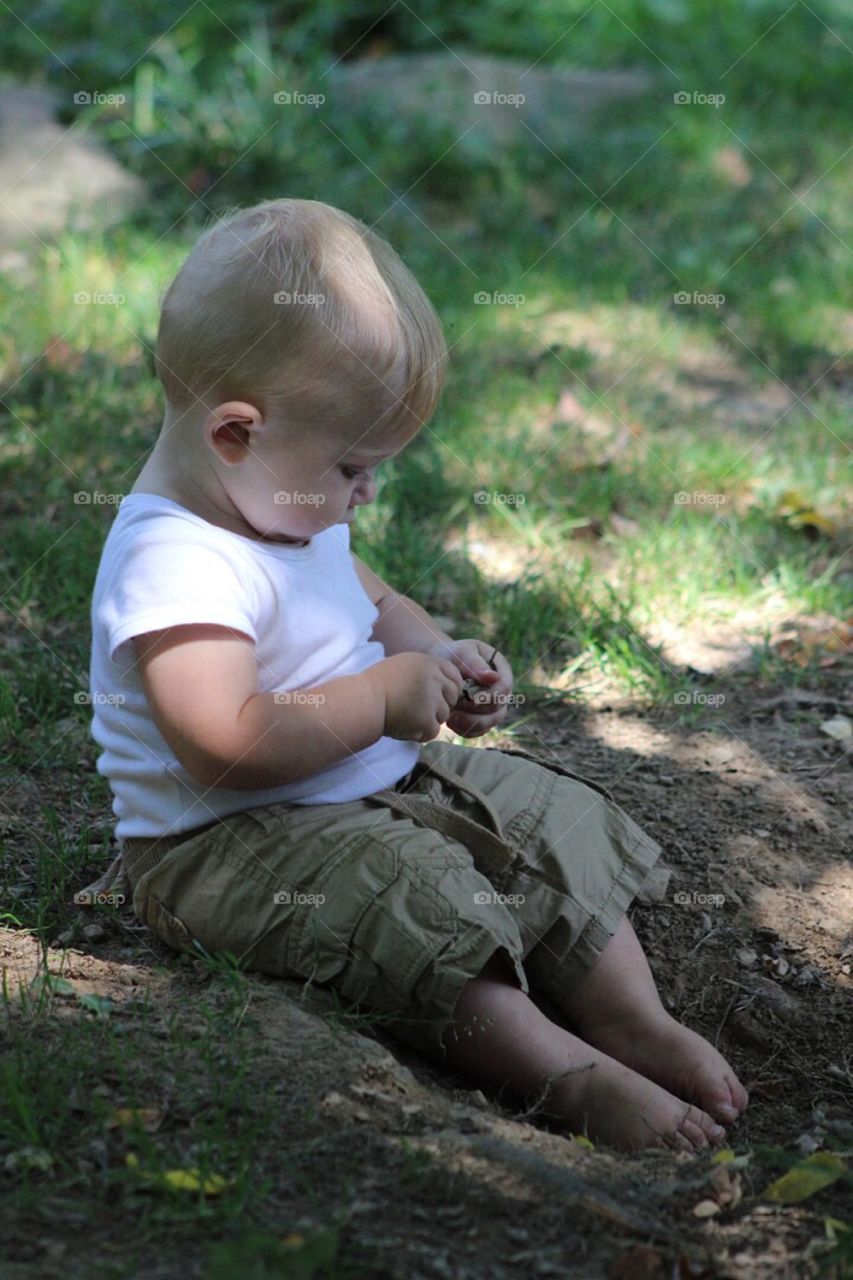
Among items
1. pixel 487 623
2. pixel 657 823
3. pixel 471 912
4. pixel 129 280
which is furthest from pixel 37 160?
pixel 471 912

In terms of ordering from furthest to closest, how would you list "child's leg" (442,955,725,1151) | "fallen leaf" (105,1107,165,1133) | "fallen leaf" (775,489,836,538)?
1. "fallen leaf" (775,489,836,538)
2. "child's leg" (442,955,725,1151)
3. "fallen leaf" (105,1107,165,1133)

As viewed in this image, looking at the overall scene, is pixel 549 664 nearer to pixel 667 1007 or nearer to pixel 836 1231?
pixel 667 1007

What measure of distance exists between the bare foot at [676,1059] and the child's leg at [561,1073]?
0.22 feet

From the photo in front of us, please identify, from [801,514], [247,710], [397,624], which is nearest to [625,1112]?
[247,710]

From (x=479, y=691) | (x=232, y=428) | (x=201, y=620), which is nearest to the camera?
(x=201, y=620)

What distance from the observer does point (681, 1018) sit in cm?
241

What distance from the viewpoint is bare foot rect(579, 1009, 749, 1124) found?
84.9 inches

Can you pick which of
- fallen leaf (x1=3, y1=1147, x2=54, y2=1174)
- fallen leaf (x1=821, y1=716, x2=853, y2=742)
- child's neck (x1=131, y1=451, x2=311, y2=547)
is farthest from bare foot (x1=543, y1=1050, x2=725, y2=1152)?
fallen leaf (x1=821, y1=716, x2=853, y2=742)

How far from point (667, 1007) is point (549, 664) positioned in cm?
100

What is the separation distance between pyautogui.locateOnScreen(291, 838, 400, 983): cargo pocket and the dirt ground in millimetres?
55

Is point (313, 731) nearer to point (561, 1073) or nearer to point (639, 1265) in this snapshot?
point (561, 1073)

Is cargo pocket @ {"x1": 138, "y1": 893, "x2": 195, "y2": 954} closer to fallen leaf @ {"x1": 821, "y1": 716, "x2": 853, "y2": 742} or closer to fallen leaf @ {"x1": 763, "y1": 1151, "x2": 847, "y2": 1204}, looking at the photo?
fallen leaf @ {"x1": 763, "y1": 1151, "x2": 847, "y2": 1204}

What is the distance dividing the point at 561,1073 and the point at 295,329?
44.2 inches

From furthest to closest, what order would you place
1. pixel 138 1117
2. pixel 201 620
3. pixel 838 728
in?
pixel 838 728 → pixel 201 620 → pixel 138 1117
